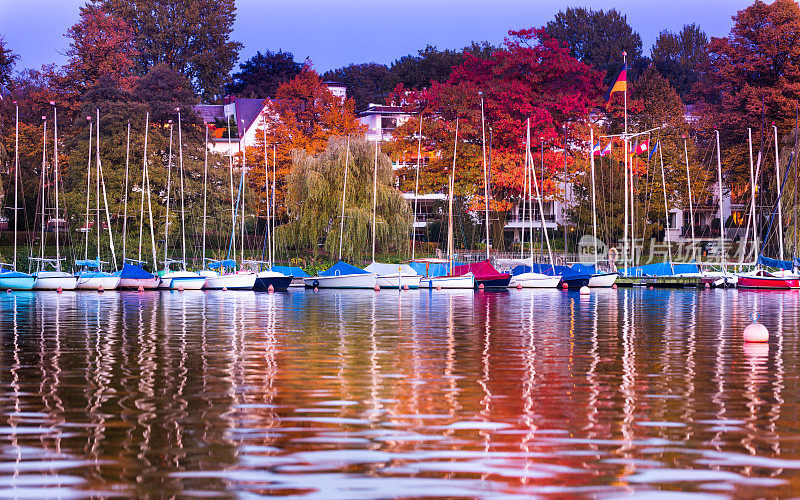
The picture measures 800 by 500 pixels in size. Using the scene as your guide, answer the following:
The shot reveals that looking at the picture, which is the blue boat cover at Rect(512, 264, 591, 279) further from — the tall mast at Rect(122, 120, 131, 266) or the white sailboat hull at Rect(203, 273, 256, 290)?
the tall mast at Rect(122, 120, 131, 266)

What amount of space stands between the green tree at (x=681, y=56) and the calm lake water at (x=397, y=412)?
12800cm

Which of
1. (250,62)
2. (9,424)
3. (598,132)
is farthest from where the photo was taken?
(250,62)

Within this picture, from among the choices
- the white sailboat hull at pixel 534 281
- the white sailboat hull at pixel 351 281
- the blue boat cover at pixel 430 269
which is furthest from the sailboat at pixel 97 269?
the white sailboat hull at pixel 534 281

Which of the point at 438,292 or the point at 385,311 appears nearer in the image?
the point at 385,311

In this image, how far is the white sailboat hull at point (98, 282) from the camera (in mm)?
74375

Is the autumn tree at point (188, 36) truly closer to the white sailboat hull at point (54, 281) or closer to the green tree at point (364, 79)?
the green tree at point (364, 79)

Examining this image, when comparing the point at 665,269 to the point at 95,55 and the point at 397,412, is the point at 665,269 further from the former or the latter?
the point at 397,412

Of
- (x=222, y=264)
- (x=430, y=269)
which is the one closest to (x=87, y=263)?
(x=222, y=264)

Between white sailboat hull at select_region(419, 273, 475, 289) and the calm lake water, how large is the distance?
36665 millimetres

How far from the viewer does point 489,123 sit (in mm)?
88750

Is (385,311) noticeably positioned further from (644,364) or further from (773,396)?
(773,396)

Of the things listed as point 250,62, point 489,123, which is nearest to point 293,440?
→ point 489,123

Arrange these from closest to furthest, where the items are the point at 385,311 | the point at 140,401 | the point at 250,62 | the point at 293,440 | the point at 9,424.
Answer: the point at 293,440 < the point at 9,424 < the point at 140,401 < the point at 385,311 < the point at 250,62

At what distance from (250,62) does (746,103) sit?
74279 millimetres
